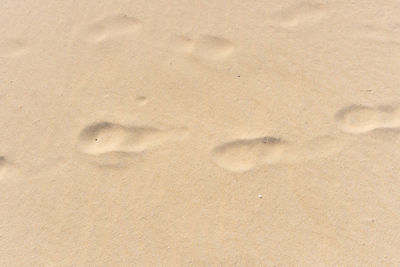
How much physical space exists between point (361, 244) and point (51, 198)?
4.45 feet

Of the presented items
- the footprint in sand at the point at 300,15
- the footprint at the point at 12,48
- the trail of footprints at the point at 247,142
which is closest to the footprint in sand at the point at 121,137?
the trail of footprints at the point at 247,142

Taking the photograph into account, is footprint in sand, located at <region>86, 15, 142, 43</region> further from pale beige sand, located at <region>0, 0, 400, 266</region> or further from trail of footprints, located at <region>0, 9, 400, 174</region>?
trail of footprints, located at <region>0, 9, 400, 174</region>

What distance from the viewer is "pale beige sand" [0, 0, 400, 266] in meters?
1.66

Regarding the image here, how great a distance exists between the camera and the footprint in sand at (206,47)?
7.16 feet

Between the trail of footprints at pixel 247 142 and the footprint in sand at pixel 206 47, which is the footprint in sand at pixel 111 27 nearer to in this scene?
the footprint in sand at pixel 206 47

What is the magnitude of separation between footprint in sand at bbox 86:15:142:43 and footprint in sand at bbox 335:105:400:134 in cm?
127

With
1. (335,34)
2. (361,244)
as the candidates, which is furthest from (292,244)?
(335,34)

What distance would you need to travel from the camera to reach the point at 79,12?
2.43 m

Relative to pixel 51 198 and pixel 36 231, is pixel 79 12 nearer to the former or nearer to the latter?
pixel 51 198

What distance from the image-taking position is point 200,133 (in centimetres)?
193

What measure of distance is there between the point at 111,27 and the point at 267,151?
3.99 feet

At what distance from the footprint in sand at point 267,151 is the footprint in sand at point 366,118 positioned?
112 millimetres

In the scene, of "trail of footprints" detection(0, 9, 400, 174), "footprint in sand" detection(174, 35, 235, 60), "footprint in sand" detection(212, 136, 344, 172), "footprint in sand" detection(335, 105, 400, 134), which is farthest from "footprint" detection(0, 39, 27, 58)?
"footprint in sand" detection(335, 105, 400, 134)

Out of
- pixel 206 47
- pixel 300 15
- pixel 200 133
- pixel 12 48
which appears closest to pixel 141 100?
pixel 200 133
